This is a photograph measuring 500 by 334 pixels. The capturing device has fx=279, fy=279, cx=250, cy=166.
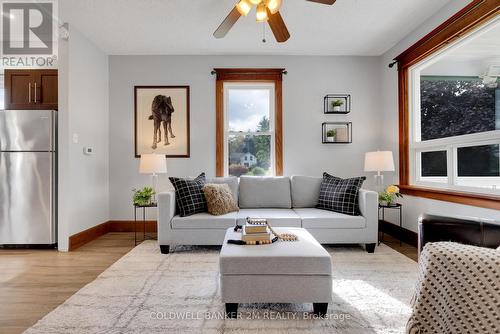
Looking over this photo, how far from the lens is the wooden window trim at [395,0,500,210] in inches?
96.3

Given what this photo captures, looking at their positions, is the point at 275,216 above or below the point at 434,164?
below

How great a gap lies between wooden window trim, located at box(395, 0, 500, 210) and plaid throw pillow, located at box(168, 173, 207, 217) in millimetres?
2599

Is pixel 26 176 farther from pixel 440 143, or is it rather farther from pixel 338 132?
pixel 440 143

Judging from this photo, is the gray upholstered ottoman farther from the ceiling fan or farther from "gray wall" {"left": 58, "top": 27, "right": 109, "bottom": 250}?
"gray wall" {"left": 58, "top": 27, "right": 109, "bottom": 250}

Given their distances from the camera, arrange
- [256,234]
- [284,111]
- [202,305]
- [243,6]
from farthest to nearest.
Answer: [284,111] < [243,6] < [256,234] < [202,305]

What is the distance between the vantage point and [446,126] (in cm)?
307

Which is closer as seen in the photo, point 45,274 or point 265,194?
point 45,274

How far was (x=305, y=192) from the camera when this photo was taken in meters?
3.74

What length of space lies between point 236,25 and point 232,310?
3.02 m

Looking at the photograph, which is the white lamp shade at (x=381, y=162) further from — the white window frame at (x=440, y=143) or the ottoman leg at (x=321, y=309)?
the ottoman leg at (x=321, y=309)

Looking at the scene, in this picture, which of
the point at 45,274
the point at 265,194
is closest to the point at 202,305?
the point at 45,274

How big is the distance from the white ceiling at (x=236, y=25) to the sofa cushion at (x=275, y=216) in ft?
7.29

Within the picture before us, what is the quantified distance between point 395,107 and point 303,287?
314 centimetres

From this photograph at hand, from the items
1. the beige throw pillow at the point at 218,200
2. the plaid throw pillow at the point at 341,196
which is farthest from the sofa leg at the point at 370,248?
the beige throw pillow at the point at 218,200
